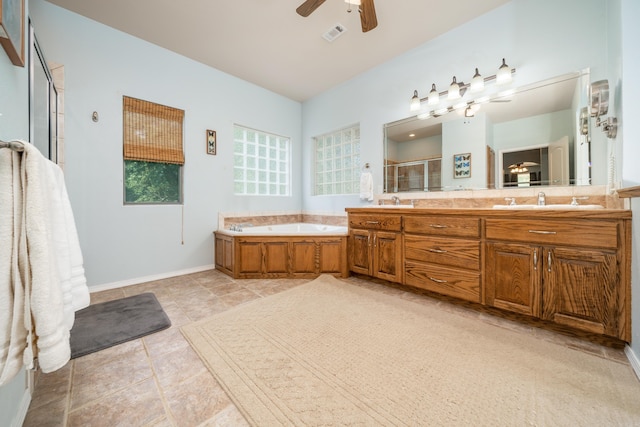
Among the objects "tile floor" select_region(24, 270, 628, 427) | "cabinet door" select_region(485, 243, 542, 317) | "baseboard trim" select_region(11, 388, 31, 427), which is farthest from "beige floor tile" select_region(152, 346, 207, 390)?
"cabinet door" select_region(485, 243, 542, 317)

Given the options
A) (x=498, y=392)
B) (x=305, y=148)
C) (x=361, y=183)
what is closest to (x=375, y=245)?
(x=361, y=183)

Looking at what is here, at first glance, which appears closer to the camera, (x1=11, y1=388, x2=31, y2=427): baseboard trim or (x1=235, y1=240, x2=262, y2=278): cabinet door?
(x1=11, y1=388, x2=31, y2=427): baseboard trim

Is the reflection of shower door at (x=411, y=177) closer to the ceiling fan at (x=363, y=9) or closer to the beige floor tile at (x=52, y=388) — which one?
the ceiling fan at (x=363, y=9)

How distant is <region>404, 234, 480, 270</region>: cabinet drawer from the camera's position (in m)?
2.09

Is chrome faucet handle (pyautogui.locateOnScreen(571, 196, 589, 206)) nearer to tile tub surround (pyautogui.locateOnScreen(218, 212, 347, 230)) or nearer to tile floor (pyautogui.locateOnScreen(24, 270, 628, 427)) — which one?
tile floor (pyautogui.locateOnScreen(24, 270, 628, 427))

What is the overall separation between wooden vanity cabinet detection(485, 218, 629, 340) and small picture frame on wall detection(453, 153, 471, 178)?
2.87ft

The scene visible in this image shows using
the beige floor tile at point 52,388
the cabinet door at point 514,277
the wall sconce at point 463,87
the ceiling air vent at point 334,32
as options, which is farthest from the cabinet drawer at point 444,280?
the ceiling air vent at point 334,32

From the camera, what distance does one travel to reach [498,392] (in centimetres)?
121

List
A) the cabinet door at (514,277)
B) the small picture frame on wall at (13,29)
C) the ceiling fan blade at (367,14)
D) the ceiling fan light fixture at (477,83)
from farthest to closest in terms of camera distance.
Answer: the ceiling fan light fixture at (477,83), the ceiling fan blade at (367,14), the cabinet door at (514,277), the small picture frame on wall at (13,29)

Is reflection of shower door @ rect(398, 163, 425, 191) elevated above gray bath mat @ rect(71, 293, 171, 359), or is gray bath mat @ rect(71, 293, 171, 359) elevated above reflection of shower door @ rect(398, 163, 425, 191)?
reflection of shower door @ rect(398, 163, 425, 191)

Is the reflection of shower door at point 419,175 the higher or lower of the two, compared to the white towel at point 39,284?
higher

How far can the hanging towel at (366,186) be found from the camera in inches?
136

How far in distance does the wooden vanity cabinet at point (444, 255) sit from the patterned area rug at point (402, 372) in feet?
0.96

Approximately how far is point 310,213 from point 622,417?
377 centimetres
